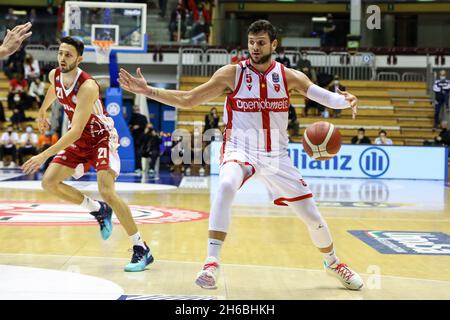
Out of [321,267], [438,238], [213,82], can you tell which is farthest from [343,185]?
[213,82]

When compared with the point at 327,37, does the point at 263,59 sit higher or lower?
lower

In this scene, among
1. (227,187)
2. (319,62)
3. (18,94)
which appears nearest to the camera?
(227,187)

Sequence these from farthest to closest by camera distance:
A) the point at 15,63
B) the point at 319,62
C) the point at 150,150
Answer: the point at 319,62, the point at 15,63, the point at 150,150

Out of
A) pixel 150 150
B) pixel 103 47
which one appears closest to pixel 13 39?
pixel 103 47

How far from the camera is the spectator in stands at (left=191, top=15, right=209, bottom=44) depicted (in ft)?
93.2

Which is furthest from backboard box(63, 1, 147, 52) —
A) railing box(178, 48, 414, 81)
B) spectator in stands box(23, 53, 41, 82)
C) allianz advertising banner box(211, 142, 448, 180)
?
railing box(178, 48, 414, 81)

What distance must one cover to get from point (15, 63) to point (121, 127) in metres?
8.98

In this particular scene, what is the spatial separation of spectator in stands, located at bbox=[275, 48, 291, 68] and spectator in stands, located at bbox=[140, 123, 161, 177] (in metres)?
6.26

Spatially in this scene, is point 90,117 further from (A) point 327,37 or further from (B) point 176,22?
(A) point 327,37

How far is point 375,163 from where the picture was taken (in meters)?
20.5

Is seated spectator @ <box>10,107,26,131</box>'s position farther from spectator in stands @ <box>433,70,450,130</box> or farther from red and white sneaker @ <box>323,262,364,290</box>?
red and white sneaker @ <box>323,262,364,290</box>

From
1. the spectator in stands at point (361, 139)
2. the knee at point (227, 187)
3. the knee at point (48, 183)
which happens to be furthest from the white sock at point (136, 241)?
the spectator in stands at point (361, 139)

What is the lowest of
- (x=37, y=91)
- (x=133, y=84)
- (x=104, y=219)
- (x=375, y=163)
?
(x=375, y=163)
